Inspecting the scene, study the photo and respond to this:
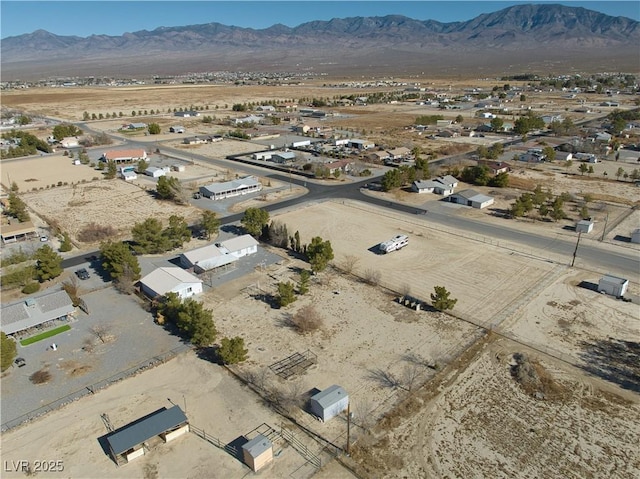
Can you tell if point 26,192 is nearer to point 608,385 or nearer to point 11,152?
point 11,152

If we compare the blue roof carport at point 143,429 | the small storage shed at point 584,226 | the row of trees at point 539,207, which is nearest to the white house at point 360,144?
the row of trees at point 539,207

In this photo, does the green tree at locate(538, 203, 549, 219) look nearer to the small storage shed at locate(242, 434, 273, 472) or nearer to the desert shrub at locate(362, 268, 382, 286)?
the desert shrub at locate(362, 268, 382, 286)

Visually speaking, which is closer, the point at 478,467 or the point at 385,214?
the point at 478,467

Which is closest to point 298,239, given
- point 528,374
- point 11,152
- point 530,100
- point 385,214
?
point 385,214

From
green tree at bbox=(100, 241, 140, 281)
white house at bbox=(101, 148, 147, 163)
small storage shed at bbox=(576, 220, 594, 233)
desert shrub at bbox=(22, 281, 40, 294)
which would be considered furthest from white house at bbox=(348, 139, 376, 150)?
desert shrub at bbox=(22, 281, 40, 294)

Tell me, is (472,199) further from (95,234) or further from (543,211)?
(95,234)

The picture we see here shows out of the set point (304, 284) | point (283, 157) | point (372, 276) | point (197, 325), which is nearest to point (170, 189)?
point (283, 157)
